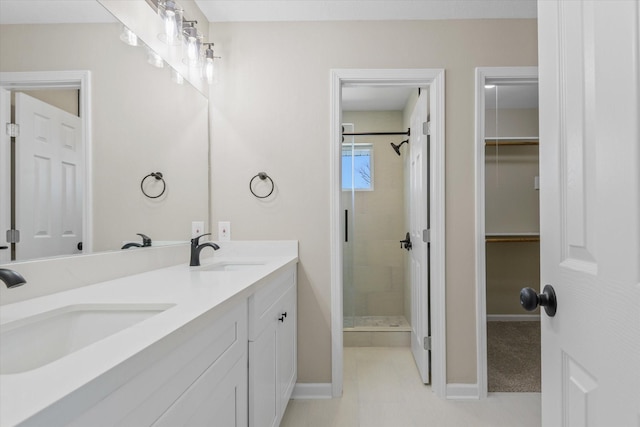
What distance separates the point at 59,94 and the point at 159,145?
69 cm

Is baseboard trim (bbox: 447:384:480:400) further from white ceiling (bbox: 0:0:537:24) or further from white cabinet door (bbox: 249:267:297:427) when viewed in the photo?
white ceiling (bbox: 0:0:537:24)

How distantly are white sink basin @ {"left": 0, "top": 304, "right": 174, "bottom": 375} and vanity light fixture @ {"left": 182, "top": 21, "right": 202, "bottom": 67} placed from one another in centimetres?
162

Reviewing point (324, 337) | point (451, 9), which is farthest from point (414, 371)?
point (451, 9)

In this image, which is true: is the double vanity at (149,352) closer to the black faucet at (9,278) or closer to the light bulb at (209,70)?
the black faucet at (9,278)

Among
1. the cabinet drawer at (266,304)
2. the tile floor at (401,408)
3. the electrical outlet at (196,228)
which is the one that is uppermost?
the electrical outlet at (196,228)

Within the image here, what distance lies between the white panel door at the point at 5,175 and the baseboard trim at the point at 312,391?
5.94ft

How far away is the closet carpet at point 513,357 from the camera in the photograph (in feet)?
8.18

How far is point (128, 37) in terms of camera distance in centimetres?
160

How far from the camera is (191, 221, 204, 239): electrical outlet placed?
223 cm

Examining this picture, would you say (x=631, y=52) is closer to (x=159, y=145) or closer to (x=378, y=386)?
(x=159, y=145)

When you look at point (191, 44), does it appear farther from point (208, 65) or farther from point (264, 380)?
point (264, 380)

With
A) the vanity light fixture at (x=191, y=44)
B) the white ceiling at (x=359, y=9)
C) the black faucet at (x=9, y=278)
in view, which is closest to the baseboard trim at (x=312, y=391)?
the black faucet at (x=9, y=278)

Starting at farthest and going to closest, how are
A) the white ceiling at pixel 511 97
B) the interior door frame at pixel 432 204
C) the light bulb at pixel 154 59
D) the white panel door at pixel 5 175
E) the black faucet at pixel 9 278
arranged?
the white ceiling at pixel 511 97
the interior door frame at pixel 432 204
the light bulb at pixel 154 59
the white panel door at pixel 5 175
the black faucet at pixel 9 278

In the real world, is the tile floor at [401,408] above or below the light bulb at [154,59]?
below
